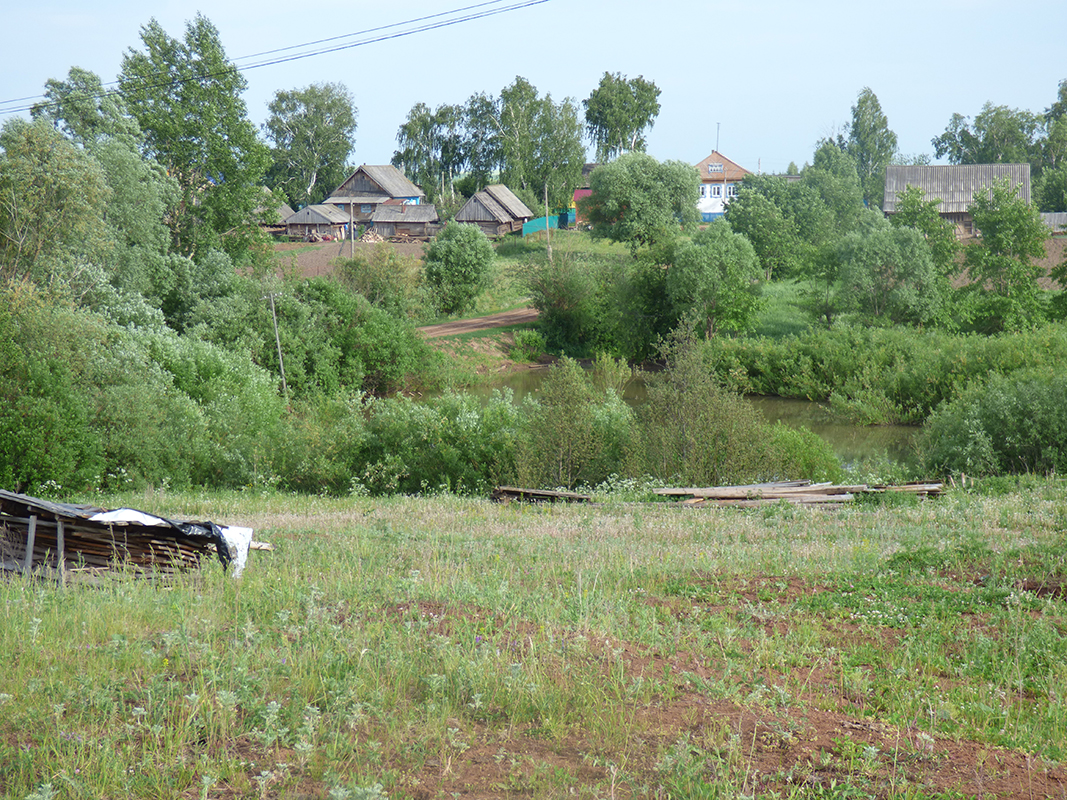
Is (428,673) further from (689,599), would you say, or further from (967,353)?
(967,353)

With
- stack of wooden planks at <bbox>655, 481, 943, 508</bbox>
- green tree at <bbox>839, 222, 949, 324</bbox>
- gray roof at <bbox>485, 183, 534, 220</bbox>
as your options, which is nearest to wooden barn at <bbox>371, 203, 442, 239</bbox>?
gray roof at <bbox>485, 183, 534, 220</bbox>

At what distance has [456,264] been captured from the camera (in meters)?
55.3

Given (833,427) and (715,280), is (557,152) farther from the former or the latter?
(833,427)

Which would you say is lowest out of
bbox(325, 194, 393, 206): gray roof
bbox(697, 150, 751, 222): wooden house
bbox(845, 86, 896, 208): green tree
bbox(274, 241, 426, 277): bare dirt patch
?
bbox(274, 241, 426, 277): bare dirt patch

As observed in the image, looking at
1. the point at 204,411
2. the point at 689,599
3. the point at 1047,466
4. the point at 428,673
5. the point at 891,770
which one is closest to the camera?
the point at 891,770

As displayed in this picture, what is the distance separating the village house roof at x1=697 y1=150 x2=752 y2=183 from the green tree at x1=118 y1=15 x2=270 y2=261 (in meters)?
65.3

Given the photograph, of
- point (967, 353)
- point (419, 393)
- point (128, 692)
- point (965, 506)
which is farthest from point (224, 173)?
point (128, 692)

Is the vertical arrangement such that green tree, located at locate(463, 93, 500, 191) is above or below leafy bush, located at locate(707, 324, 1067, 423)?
above

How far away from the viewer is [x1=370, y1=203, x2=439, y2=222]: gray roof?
78.8 m

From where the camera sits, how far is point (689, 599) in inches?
261

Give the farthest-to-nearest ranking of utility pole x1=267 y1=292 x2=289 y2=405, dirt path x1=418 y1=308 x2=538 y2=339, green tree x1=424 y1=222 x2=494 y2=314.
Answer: green tree x1=424 y1=222 x2=494 y2=314
dirt path x1=418 y1=308 x2=538 y2=339
utility pole x1=267 y1=292 x2=289 y2=405

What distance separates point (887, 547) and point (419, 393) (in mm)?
37739

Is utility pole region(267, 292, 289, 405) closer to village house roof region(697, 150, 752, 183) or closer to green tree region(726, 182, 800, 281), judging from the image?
green tree region(726, 182, 800, 281)

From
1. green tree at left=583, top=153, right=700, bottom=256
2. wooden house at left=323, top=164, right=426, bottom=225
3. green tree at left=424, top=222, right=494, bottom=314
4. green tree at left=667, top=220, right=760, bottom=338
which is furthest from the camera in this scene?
wooden house at left=323, top=164, right=426, bottom=225
